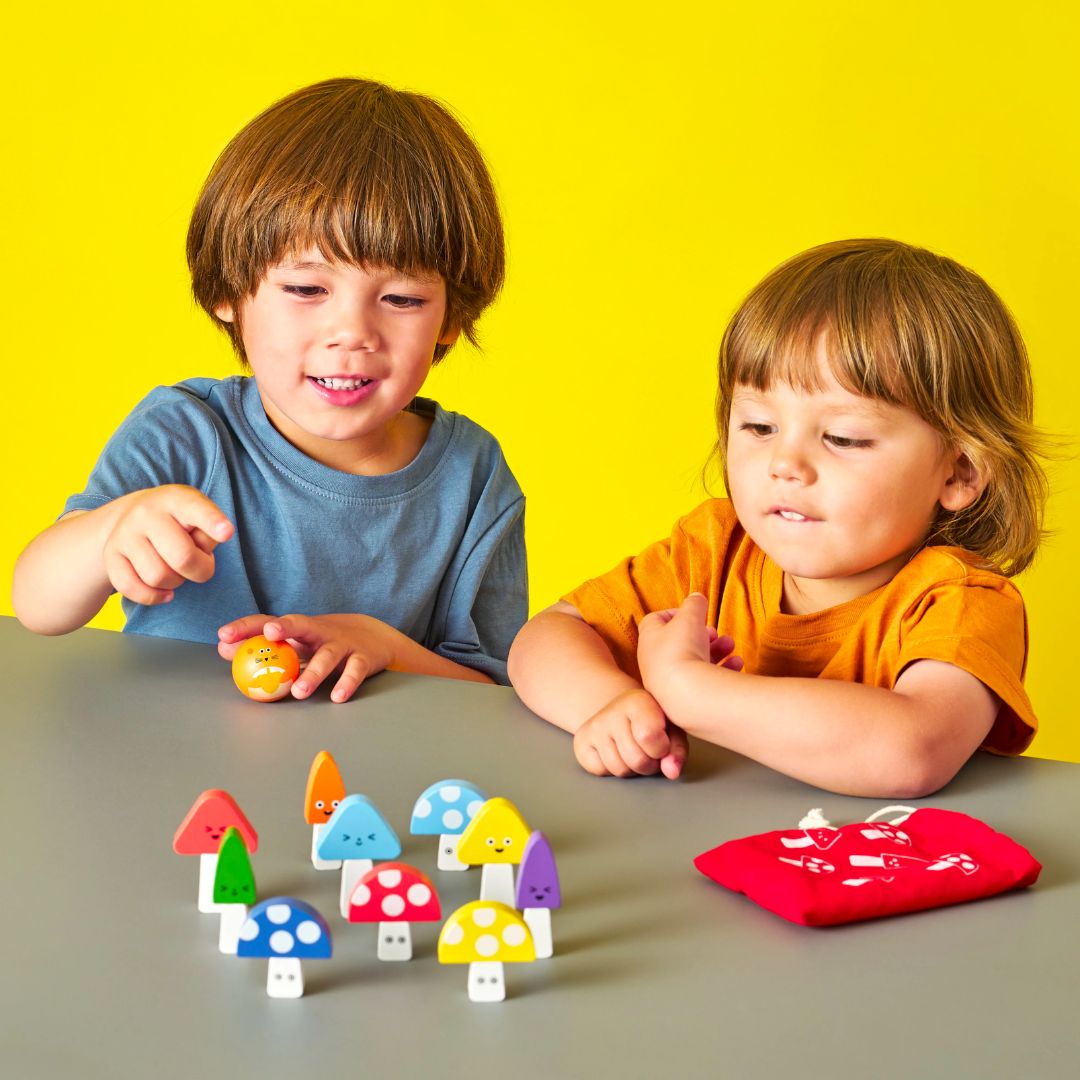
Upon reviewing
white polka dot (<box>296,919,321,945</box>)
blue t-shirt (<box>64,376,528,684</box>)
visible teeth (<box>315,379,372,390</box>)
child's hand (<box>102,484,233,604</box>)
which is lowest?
blue t-shirt (<box>64,376,528,684</box>)

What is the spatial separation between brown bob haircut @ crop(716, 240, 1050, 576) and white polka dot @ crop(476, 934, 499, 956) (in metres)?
0.57

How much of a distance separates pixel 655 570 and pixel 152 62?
1856 millimetres

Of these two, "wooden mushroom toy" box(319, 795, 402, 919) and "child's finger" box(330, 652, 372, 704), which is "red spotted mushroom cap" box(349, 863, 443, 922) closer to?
"wooden mushroom toy" box(319, 795, 402, 919)

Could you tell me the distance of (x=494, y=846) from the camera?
66cm

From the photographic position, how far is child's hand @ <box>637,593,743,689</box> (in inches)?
35.7

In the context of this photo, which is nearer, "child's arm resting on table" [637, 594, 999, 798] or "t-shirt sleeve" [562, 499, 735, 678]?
"child's arm resting on table" [637, 594, 999, 798]

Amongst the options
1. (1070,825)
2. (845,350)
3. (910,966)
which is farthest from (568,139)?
(910,966)

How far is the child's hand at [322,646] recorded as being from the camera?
96cm

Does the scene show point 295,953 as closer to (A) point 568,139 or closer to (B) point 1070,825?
(B) point 1070,825

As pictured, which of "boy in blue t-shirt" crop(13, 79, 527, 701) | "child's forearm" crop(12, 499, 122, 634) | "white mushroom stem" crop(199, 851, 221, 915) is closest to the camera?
"white mushroom stem" crop(199, 851, 221, 915)

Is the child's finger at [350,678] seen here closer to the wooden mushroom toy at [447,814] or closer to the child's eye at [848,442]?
the wooden mushroom toy at [447,814]

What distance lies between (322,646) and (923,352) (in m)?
0.47

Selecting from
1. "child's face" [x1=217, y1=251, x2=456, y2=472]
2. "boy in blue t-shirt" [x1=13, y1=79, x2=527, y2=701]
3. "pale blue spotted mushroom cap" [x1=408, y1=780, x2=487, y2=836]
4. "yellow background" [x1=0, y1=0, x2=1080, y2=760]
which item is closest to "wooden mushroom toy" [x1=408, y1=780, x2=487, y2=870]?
"pale blue spotted mushroom cap" [x1=408, y1=780, x2=487, y2=836]

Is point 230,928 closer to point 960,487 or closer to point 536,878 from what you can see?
point 536,878
